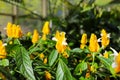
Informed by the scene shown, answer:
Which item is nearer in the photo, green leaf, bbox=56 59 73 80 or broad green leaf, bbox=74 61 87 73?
green leaf, bbox=56 59 73 80

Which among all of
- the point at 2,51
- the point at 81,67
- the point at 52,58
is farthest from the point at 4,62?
the point at 81,67

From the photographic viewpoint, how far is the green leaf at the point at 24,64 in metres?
0.99

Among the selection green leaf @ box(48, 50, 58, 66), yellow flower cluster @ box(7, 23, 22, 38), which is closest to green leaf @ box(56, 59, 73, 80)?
green leaf @ box(48, 50, 58, 66)

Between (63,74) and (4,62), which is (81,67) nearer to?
(63,74)

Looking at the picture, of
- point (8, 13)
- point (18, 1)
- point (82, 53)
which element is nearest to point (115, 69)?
point (82, 53)

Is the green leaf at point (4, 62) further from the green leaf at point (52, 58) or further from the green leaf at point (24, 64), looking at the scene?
the green leaf at point (52, 58)

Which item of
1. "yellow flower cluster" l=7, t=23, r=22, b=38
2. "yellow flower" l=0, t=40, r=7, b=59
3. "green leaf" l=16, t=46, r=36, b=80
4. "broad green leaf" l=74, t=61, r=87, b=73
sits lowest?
"broad green leaf" l=74, t=61, r=87, b=73

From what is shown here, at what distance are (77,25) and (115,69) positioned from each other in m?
2.51

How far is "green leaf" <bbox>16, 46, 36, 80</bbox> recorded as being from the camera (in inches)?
39.1

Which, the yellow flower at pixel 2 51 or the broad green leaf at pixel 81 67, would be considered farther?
the broad green leaf at pixel 81 67

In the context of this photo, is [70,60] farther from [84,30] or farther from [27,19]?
[27,19]

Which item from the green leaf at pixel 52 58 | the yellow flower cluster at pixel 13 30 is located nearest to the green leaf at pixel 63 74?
the green leaf at pixel 52 58

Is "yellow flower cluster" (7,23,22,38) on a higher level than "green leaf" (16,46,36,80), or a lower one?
higher

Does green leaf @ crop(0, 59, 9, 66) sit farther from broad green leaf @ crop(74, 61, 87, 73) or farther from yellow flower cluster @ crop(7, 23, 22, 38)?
broad green leaf @ crop(74, 61, 87, 73)
